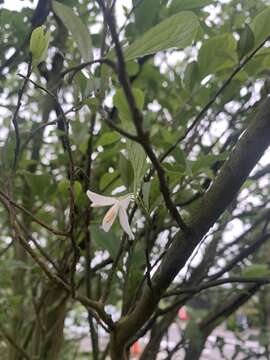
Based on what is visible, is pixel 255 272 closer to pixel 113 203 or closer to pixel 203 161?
pixel 203 161

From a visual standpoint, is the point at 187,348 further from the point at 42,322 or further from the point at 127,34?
the point at 127,34

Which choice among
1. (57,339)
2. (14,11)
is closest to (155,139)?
(14,11)

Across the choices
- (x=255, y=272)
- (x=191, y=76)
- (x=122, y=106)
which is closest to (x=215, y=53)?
(x=191, y=76)

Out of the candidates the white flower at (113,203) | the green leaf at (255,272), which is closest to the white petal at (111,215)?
the white flower at (113,203)

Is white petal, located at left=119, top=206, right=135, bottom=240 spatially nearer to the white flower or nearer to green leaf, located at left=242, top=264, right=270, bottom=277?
the white flower

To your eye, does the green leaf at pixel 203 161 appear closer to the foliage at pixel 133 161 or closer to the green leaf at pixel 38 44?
the foliage at pixel 133 161

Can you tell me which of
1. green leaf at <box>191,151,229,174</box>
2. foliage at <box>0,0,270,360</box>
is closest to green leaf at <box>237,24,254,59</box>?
foliage at <box>0,0,270,360</box>
